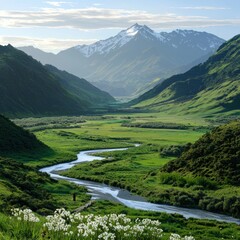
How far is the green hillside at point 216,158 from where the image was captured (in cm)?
9544

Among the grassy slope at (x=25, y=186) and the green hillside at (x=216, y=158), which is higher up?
the green hillside at (x=216, y=158)

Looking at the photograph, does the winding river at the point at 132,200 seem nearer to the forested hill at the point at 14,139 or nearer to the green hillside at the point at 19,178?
the green hillside at the point at 19,178

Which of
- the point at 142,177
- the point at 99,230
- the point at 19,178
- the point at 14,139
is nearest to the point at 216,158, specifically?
the point at 142,177

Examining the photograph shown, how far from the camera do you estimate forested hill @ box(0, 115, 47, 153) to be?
148 m

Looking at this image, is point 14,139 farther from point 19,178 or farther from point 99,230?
point 99,230

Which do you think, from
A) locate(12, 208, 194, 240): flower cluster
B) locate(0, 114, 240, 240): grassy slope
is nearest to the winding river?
locate(0, 114, 240, 240): grassy slope

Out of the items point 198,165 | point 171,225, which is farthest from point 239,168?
point 171,225

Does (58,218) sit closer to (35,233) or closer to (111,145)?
(35,233)

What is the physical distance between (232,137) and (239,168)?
13.0 metres

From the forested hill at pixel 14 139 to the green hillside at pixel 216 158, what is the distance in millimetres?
58474

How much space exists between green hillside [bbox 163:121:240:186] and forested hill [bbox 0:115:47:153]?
58.5m

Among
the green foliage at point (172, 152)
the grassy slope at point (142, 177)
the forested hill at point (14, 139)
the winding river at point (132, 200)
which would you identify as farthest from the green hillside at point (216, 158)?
the forested hill at point (14, 139)

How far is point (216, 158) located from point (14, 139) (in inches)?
2957

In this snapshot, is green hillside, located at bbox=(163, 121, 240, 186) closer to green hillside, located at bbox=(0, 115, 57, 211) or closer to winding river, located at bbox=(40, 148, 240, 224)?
winding river, located at bbox=(40, 148, 240, 224)
